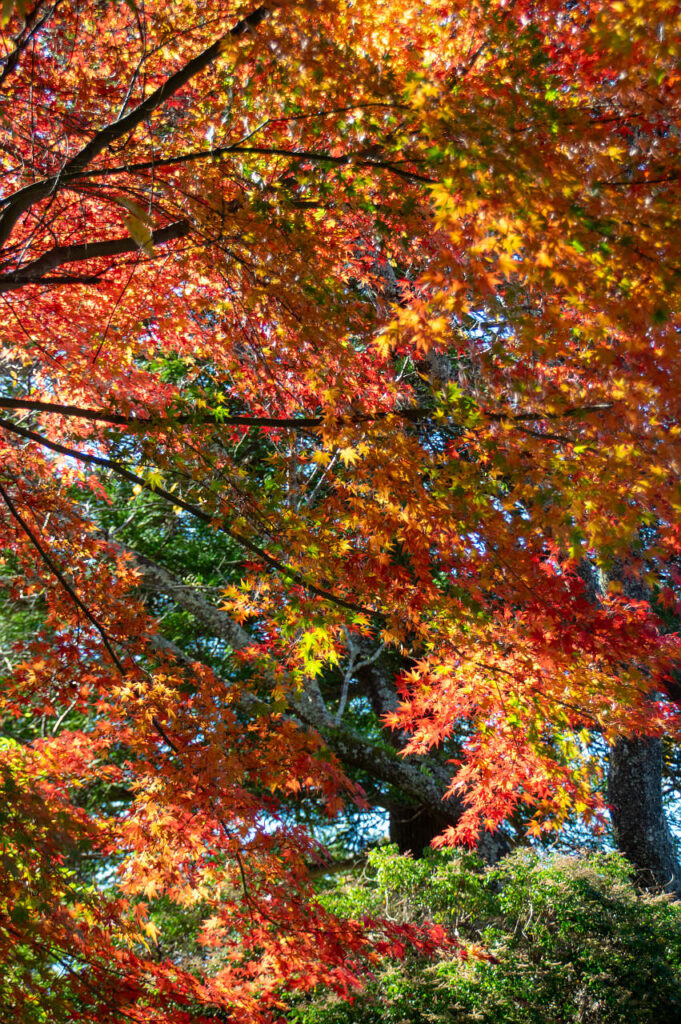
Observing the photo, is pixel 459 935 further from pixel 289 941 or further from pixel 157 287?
pixel 157 287

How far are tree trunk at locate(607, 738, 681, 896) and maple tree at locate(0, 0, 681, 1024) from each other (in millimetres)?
2798

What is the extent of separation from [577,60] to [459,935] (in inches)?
235

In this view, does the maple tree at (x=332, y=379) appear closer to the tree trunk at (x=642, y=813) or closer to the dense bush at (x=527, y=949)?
the dense bush at (x=527, y=949)

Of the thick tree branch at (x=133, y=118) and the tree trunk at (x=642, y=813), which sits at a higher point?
the thick tree branch at (x=133, y=118)

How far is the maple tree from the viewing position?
2.56 m

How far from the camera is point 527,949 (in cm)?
545

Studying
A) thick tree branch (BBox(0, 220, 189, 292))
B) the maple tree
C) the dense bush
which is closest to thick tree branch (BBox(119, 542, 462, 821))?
the dense bush

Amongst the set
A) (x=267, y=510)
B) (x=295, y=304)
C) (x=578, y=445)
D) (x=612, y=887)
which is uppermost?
(x=295, y=304)

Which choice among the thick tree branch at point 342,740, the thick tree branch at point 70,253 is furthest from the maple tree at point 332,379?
the thick tree branch at point 342,740

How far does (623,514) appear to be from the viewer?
2.71 m

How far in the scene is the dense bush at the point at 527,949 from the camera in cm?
507

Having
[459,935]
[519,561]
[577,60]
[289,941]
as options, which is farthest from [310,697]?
[577,60]

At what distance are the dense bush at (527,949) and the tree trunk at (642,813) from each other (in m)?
1.49

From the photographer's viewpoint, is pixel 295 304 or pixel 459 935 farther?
pixel 459 935
